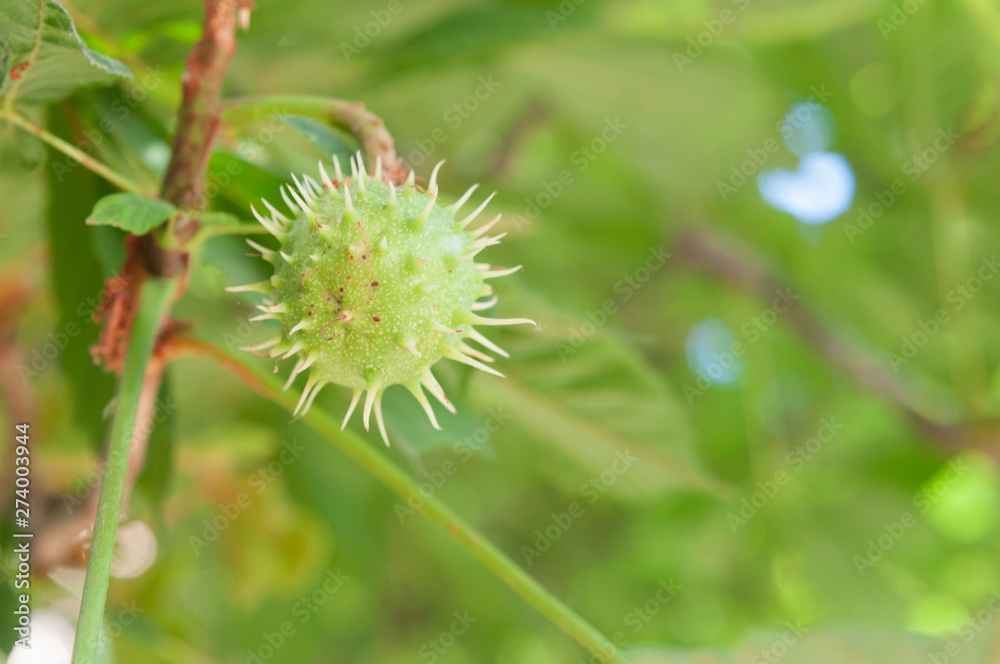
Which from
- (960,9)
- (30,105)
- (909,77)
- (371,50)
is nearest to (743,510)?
(909,77)

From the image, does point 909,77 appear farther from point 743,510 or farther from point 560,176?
point 743,510

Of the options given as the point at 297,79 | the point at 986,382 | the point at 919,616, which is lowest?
the point at 297,79

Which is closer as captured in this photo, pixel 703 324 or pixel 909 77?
pixel 909 77

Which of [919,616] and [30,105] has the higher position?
[919,616]

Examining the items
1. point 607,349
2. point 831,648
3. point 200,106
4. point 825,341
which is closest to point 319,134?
point 200,106

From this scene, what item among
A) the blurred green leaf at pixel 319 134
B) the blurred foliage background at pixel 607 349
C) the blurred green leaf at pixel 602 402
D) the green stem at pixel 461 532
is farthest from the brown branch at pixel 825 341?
the blurred green leaf at pixel 319 134

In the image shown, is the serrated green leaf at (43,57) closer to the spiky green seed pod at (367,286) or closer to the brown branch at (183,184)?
the brown branch at (183,184)

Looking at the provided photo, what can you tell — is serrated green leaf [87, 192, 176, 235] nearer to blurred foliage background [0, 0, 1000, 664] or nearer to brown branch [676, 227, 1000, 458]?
blurred foliage background [0, 0, 1000, 664]
